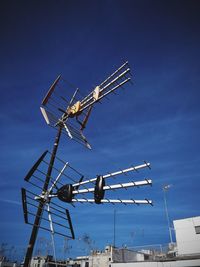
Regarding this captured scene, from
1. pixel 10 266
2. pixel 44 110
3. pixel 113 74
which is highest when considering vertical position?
pixel 113 74

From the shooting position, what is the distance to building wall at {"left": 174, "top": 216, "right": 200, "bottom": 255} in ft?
91.0

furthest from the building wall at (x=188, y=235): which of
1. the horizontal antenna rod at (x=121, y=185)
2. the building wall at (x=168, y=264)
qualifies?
the horizontal antenna rod at (x=121, y=185)

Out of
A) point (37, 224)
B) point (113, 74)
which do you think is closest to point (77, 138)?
point (113, 74)

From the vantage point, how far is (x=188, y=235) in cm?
2873

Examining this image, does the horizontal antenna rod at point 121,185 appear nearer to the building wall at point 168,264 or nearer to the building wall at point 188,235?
the building wall at point 168,264

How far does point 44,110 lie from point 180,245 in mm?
28642

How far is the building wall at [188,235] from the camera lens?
1092 inches

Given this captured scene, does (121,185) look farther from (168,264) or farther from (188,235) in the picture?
(188,235)

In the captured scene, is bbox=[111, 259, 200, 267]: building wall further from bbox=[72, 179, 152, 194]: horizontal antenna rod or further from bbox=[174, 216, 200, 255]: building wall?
bbox=[72, 179, 152, 194]: horizontal antenna rod

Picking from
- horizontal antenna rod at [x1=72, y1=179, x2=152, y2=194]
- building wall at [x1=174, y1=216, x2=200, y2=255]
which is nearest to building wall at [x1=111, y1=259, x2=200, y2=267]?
building wall at [x1=174, y1=216, x2=200, y2=255]

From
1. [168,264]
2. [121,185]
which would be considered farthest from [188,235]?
[121,185]

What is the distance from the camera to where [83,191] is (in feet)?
19.4

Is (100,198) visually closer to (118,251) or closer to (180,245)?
(118,251)

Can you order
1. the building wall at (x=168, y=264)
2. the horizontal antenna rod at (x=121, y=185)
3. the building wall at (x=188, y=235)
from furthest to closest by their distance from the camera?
the building wall at (x=188, y=235), the building wall at (x=168, y=264), the horizontal antenna rod at (x=121, y=185)
